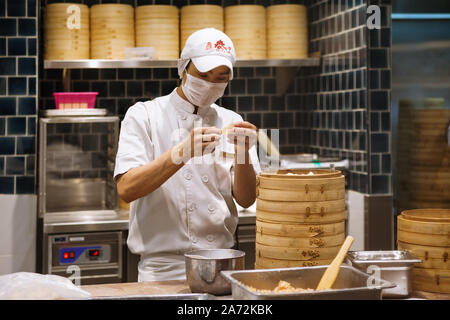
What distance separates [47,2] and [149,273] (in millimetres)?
2627

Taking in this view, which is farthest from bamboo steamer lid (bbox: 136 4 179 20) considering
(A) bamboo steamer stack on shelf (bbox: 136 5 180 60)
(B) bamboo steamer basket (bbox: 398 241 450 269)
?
(B) bamboo steamer basket (bbox: 398 241 450 269)

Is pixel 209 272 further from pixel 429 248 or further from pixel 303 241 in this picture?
pixel 429 248

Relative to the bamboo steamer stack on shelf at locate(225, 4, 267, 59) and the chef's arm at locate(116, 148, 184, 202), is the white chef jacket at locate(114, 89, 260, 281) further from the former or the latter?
the bamboo steamer stack on shelf at locate(225, 4, 267, 59)

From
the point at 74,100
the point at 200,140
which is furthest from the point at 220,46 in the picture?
the point at 74,100

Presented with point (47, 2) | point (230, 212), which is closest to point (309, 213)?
point (230, 212)

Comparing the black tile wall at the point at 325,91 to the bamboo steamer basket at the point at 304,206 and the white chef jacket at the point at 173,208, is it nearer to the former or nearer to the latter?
the white chef jacket at the point at 173,208

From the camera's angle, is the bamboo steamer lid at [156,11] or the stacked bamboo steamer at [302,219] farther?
the bamboo steamer lid at [156,11]

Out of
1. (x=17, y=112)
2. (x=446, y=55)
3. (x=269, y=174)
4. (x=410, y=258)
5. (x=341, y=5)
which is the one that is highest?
(x=341, y=5)

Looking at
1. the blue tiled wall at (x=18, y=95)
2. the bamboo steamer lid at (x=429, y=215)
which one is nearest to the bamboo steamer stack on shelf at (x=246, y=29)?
the blue tiled wall at (x=18, y=95)

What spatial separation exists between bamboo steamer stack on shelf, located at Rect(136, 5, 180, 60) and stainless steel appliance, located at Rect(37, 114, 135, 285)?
1.94 ft

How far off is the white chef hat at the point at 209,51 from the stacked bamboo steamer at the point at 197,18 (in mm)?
1878

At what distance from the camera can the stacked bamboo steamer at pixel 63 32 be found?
402cm

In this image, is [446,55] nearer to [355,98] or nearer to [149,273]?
[355,98]

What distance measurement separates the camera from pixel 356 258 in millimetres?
1956
